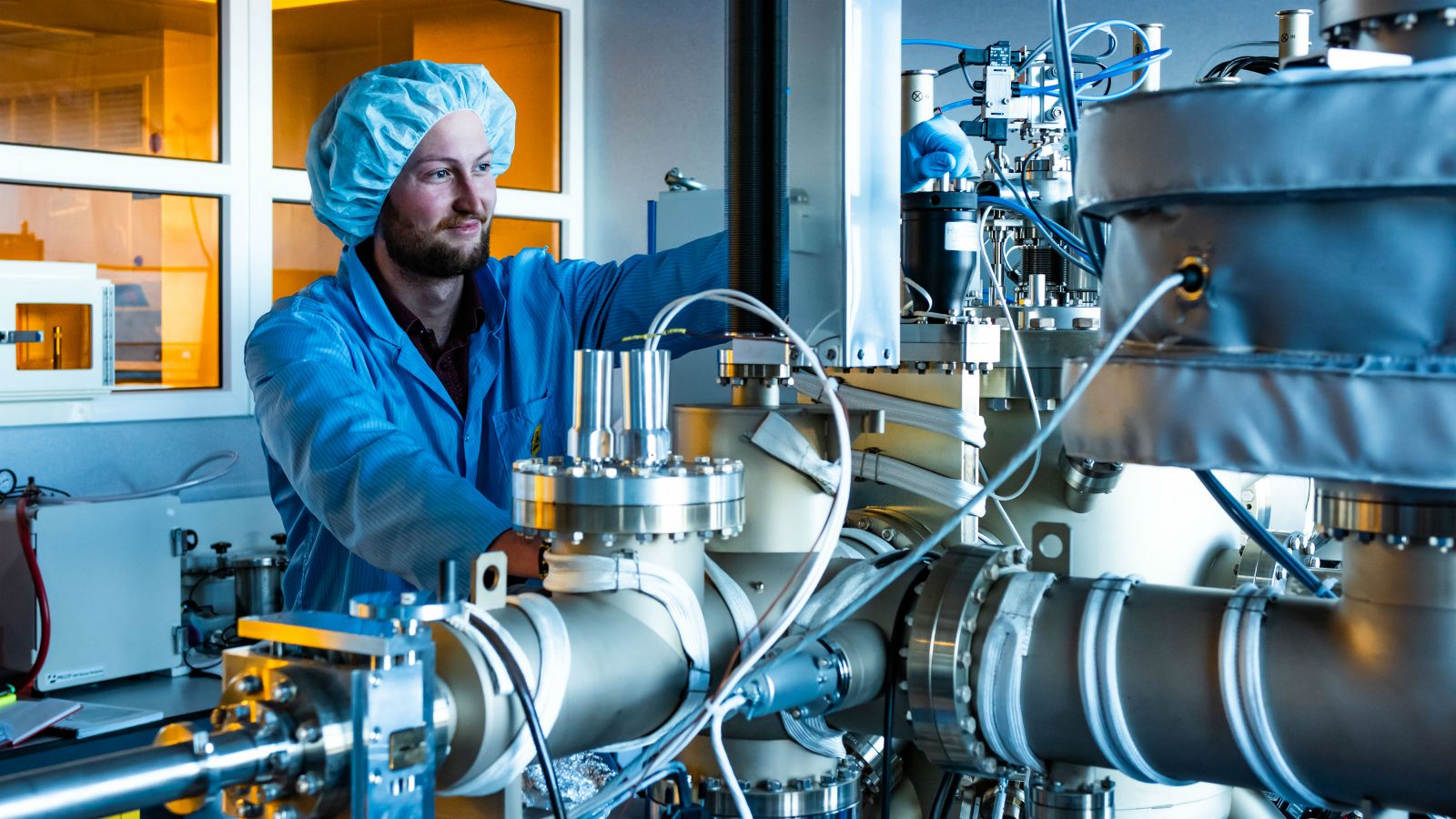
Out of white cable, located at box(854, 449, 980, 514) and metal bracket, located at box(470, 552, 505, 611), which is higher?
white cable, located at box(854, 449, 980, 514)

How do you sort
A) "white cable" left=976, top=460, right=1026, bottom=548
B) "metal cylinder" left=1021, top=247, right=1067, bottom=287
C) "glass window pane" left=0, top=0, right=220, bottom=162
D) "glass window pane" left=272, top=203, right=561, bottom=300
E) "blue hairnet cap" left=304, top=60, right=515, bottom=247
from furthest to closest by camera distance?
1. "glass window pane" left=272, top=203, right=561, bottom=300
2. "glass window pane" left=0, top=0, right=220, bottom=162
3. "blue hairnet cap" left=304, top=60, right=515, bottom=247
4. "metal cylinder" left=1021, top=247, right=1067, bottom=287
5. "white cable" left=976, top=460, right=1026, bottom=548

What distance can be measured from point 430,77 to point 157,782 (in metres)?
1.40

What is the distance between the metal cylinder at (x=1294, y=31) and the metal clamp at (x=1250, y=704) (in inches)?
37.5

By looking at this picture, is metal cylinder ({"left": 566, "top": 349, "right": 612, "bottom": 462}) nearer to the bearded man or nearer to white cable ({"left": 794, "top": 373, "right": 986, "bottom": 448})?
white cable ({"left": 794, "top": 373, "right": 986, "bottom": 448})

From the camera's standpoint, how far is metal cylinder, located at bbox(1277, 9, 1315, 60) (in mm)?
1368

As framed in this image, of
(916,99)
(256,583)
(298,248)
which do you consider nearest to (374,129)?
(916,99)

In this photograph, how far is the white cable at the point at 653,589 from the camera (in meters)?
0.61

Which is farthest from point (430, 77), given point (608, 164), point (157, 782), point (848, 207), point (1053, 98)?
point (608, 164)

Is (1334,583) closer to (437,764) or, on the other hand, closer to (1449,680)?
(1449,680)

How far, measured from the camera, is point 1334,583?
77 centimetres

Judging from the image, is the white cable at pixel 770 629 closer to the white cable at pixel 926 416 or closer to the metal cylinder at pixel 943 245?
the white cable at pixel 926 416

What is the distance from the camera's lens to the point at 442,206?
5.66ft

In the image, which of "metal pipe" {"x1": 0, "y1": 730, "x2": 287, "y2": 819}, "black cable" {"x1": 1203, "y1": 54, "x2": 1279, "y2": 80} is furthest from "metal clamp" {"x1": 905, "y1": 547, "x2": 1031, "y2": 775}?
"black cable" {"x1": 1203, "y1": 54, "x2": 1279, "y2": 80}

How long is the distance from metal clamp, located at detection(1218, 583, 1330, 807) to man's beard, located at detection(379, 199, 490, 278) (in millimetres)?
1275
